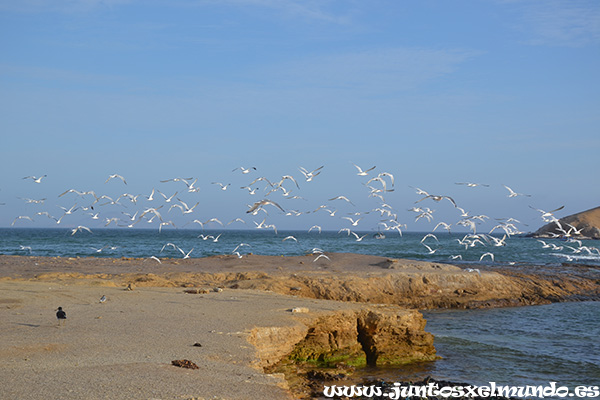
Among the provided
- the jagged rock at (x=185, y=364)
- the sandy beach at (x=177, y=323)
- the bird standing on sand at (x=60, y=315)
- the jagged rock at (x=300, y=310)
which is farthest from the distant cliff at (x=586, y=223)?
the jagged rock at (x=185, y=364)

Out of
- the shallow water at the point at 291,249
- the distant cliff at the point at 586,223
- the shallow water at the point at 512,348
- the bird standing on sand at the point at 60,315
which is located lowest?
the shallow water at the point at 512,348

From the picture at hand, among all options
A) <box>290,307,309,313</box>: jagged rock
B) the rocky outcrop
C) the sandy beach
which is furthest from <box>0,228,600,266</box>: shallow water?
<box>290,307,309,313</box>: jagged rock

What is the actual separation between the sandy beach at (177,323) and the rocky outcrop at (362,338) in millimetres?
75

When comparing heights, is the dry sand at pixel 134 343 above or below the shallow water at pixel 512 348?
above

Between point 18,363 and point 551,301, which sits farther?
point 551,301

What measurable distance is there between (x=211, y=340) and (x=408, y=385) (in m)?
3.81

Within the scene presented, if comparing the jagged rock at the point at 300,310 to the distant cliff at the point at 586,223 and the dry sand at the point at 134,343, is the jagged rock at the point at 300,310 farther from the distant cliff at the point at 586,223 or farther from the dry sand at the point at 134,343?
the distant cliff at the point at 586,223

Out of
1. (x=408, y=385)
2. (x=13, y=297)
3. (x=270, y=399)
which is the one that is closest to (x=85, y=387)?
(x=270, y=399)

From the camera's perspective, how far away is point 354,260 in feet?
94.6

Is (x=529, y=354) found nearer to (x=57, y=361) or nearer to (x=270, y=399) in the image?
(x=270, y=399)

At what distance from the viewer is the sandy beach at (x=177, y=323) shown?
7.24m

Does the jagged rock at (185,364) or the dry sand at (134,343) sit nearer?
the dry sand at (134,343)

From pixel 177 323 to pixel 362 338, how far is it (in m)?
4.29

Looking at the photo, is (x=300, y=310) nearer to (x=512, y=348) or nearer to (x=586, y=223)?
(x=512, y=348)
